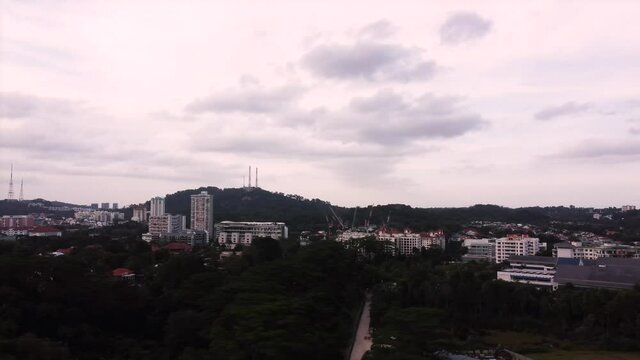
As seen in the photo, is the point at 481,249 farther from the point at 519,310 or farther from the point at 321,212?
the point at 321,212

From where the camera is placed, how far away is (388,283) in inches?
1024

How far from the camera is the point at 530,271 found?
3241 cm

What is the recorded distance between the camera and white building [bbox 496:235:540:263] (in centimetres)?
4219

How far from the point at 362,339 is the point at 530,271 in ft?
60.6

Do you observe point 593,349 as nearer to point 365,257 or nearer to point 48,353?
point 365,257

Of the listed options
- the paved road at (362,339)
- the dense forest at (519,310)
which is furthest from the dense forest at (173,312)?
the dense forest at (519,310)

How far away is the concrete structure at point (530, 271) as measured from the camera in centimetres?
2978

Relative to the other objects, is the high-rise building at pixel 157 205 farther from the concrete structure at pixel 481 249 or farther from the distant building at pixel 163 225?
the concrete structure at pixel 481 249

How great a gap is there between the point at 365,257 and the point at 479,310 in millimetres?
10432

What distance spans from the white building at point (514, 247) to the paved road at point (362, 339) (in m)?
22.6

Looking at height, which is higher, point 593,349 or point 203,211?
point 203,211

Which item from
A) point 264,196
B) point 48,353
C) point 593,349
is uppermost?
point 264,196

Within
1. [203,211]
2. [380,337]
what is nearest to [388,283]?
[380,337]

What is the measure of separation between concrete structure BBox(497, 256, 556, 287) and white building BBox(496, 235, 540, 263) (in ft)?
20.3
